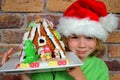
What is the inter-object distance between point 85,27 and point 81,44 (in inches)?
2.5

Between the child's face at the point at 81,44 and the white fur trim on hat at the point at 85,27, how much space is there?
0.02m

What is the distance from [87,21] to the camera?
41.9 inches

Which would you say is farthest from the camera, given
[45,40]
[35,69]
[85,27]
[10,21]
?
[10,21]

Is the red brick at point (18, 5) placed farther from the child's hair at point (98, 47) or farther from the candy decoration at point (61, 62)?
the candy decoration at point (61, 62)

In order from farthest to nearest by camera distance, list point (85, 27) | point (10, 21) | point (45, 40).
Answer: point (10, 21)
point (85, 27)
point (45, 40)

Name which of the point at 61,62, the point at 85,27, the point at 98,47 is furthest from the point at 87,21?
the point at 61,62

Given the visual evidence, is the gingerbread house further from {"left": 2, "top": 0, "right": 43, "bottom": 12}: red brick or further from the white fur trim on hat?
{"left": 2, "top": 0, "right": 43, "bottom": 12}: red brick

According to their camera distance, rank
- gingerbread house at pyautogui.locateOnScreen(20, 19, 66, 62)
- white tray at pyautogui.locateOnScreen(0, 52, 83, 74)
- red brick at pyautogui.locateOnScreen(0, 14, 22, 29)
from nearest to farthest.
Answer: white tray at pyautogui.locateOnScreen(0, 52, 83, 74), gingerbread house at pyautogui.locateOnScreen(20, 19, 66, 62), red brick at pyautogui.locateOnScreen(0, 14, 22, 29)

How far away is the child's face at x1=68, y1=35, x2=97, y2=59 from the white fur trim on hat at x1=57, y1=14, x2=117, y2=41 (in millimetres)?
25

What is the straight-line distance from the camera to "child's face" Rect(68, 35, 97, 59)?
1.08 meters

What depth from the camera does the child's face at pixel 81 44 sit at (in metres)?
1.08

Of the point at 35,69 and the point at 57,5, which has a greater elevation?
the point at 57,5

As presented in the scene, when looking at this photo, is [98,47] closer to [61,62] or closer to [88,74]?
[88,74]

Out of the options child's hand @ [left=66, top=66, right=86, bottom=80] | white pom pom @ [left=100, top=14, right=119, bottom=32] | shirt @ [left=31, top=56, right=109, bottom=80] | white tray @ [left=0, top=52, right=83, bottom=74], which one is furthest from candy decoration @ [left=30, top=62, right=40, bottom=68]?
white pom pom @ [left=100, top=14, right=119, bottom=32]
